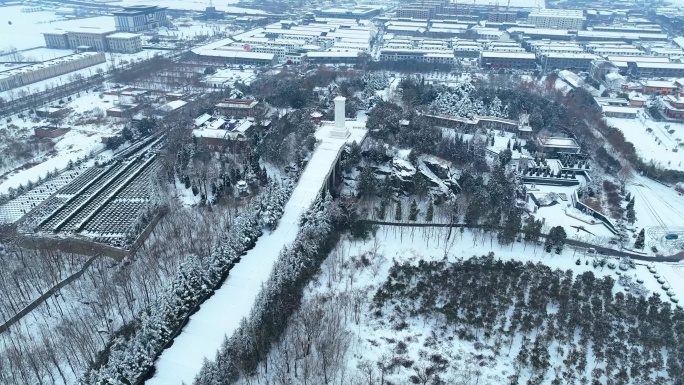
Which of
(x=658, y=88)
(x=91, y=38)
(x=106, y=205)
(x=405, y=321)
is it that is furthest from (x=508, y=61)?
(x=91, y=38)

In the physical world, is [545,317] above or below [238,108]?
below

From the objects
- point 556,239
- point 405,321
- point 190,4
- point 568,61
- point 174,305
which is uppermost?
point 190,4

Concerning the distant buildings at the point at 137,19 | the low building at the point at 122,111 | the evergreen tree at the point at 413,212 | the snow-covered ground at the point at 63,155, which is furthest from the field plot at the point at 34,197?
the distant buildings at the point at 137,19

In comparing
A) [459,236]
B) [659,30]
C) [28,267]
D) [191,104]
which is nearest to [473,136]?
[459,236]

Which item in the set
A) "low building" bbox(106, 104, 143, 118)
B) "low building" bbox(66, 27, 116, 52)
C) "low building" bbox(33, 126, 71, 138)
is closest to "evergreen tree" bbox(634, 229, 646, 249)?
"low building" bbox(106, 104, 143, 118)

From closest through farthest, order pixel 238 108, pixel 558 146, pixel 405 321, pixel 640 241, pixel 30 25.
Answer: pixel 405 321, pixel 640 241, pixel 558 146, pixel 238 108, pixel 30 25

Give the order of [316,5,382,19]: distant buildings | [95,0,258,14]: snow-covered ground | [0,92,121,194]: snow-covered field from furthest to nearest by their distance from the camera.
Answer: [95,0,258,14]: snow-covered ground
[316,5,382,19]: distant buildings
[0,92,121,194]: snow-covered field

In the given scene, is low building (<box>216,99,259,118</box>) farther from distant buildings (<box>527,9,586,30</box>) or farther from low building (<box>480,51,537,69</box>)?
distant buildings (<box>527,9,586,30</box>)

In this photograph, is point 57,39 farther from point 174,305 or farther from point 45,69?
point 174,305
